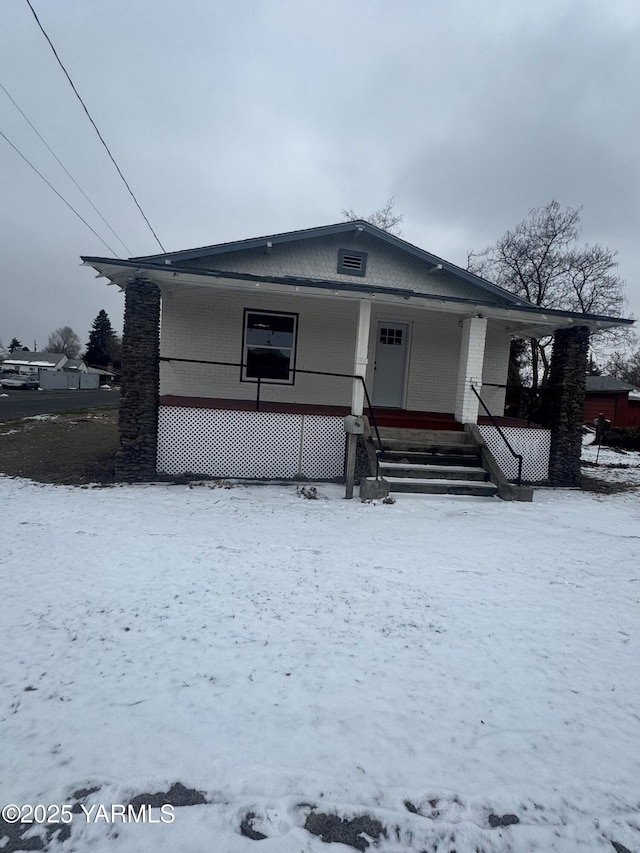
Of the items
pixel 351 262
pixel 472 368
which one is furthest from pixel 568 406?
pixel 351 262

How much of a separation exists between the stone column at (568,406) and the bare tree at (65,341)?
129 metres

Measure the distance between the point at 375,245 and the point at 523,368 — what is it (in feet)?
67.2

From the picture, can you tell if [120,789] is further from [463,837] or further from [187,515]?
[187,515]

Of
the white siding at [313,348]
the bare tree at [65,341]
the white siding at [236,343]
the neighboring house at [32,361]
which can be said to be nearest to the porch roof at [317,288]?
the white siding at [236,343]

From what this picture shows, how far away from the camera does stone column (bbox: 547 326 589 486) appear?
402 inches

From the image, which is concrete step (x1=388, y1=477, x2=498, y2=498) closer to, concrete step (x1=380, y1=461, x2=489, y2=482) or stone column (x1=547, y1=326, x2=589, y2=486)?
concrete step (x1=380, y1=461, x2=489, y2=482)

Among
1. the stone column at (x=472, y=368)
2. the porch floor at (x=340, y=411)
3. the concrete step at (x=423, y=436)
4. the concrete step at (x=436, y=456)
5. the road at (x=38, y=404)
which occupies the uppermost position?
the stone column at (x=472, y=368)

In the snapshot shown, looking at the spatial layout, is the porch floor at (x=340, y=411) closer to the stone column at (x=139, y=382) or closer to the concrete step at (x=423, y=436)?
the concrete step at (x=423, y=436)

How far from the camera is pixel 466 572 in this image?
5.03 metres

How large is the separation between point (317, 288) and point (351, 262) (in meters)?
2.28

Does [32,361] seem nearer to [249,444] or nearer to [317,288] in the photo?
[249,444]

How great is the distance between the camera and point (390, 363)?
39.7ft

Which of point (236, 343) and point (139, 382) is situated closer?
point (139, 382)

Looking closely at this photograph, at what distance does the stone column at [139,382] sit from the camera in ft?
27.7
